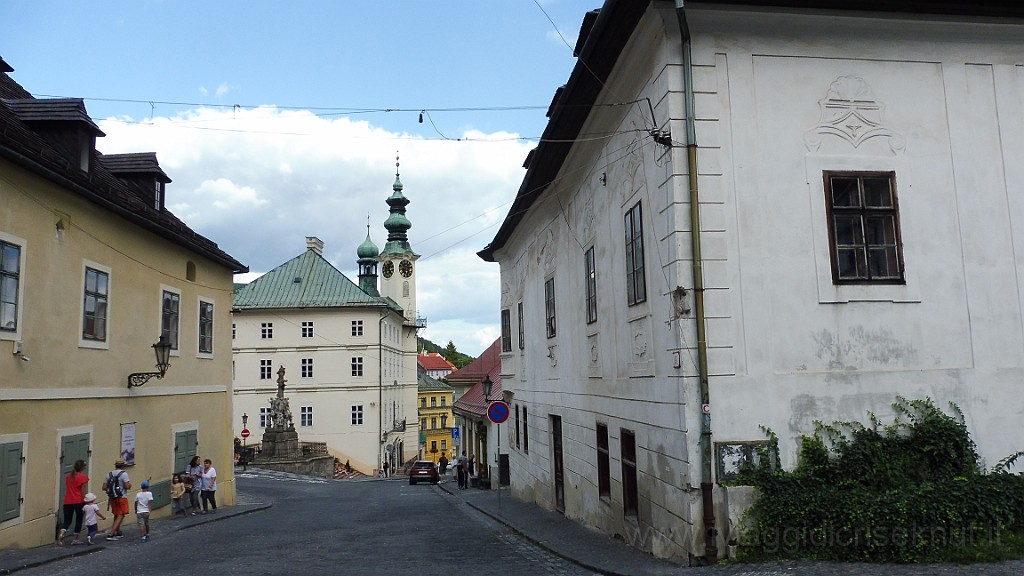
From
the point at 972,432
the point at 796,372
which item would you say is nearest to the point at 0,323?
the point at 796,372

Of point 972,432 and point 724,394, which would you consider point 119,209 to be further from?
point 972,432

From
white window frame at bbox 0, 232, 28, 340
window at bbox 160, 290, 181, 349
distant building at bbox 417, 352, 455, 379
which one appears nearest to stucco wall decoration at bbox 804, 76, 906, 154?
white window frame at bbox 0, 232, 28, 340

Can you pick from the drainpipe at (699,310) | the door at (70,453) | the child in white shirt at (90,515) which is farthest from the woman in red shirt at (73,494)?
the drainpipe at (699,310)

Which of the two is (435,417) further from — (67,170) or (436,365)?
(67,170)

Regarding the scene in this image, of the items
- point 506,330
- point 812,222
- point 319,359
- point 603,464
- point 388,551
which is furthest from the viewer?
point 319,359

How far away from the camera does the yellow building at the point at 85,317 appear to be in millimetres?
13148

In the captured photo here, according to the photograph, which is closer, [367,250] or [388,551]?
[388,551]

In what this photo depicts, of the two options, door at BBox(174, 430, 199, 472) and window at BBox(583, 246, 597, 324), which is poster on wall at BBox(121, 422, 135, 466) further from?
window at BBox(583, 246, 597, 324)

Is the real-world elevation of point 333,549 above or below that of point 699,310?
below

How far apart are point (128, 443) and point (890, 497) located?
15.0 meters

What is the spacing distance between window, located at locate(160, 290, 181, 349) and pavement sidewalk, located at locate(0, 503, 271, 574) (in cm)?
417

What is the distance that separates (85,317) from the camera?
1555 cm

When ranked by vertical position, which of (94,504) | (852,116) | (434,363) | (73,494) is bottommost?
(94,504)

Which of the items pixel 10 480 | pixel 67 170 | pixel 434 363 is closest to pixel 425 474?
pixel 10 480
